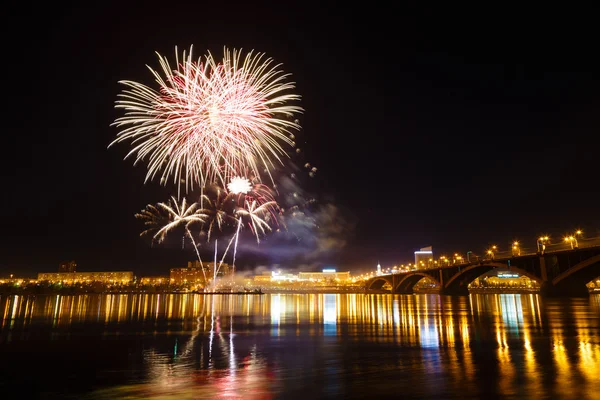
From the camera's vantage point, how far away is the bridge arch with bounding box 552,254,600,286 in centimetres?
6069

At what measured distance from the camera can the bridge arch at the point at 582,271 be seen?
60688 mm

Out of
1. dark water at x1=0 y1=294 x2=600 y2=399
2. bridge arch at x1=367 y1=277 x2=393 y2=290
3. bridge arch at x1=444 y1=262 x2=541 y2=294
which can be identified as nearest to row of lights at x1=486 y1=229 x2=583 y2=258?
bridge arch at x1=444 y1=262 x2=541 y2=294

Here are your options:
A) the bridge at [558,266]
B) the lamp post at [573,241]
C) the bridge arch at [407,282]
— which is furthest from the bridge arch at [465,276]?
the lamp post at [573,241]

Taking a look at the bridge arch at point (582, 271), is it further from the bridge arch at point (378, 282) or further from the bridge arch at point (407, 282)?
the bridge arch at point (378, 282)

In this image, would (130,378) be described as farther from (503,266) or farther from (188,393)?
(503,266)

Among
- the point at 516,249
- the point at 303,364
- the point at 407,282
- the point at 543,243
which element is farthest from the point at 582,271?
the point at 407,282

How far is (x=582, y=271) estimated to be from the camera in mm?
65750

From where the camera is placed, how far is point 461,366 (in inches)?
553

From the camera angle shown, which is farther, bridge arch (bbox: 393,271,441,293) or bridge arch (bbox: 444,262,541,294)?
bridge arch (bbox: 393,271,441,293)

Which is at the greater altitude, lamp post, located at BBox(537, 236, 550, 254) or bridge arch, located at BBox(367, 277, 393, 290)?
lamp post, located at BBox(537, 236, 550, 254)

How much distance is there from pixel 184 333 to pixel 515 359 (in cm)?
1765

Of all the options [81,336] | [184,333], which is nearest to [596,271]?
[184,333]

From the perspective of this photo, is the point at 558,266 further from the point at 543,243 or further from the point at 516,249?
the point at 516,249

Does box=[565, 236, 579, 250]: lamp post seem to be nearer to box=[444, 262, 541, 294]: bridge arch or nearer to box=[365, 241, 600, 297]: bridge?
box=[365, 241, 600, 297]: bridge
